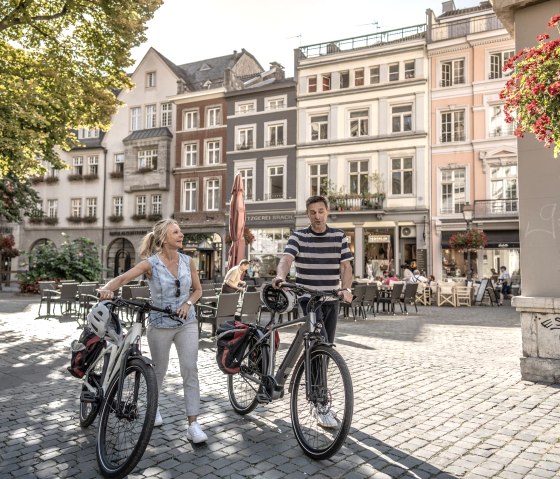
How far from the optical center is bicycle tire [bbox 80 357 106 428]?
4324 mm

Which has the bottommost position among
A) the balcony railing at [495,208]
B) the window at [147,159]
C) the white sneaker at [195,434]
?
the white sneaker at [195,434]

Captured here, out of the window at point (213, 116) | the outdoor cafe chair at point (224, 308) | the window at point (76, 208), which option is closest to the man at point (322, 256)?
the outdoor cafe chair at point (224, 308)

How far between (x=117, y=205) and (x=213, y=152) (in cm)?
866

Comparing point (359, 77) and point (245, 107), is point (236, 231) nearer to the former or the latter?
point (359, 77)

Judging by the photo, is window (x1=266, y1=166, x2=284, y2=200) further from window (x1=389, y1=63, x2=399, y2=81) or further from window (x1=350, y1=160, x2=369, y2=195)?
window (x1=389, y1=63, x2=399, y2=81)

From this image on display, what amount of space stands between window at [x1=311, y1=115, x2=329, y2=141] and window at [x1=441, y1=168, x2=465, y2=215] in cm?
767

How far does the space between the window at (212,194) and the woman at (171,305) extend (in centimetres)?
3063

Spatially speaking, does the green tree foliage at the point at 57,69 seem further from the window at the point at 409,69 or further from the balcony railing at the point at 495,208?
the balcony railing at the point at 495,208

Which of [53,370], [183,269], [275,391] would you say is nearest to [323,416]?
[275,391]

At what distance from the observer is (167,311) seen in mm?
3988

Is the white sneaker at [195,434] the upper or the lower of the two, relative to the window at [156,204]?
lower

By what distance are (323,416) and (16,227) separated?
42.8 metres

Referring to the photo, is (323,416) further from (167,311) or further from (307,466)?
(167,311)

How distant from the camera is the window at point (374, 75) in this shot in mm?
30312
